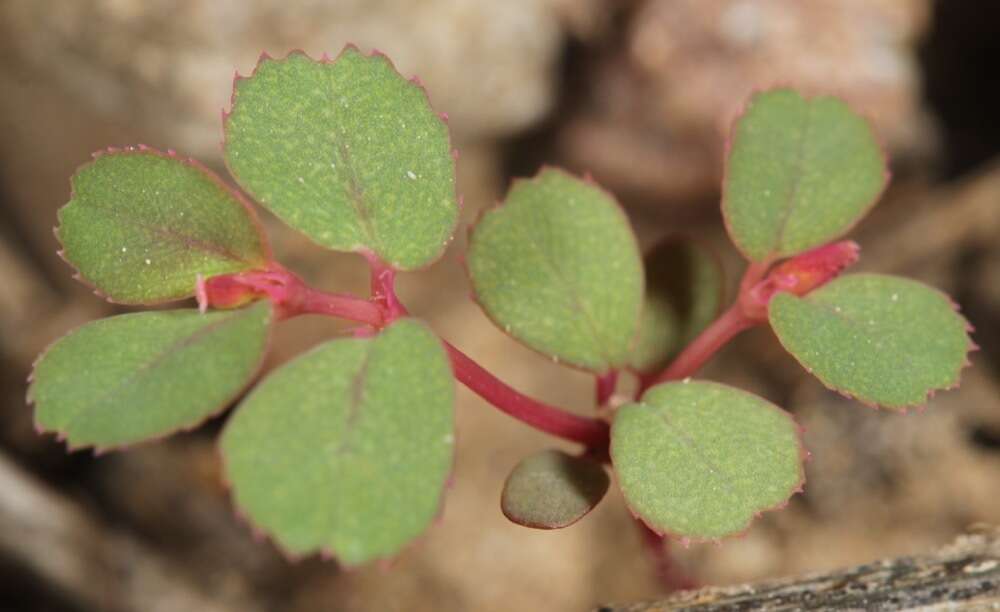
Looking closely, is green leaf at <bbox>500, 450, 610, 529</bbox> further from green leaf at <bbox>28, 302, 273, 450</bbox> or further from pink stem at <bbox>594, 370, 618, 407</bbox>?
green leaf at <bbox>28, 302, 273, 450</bbox>

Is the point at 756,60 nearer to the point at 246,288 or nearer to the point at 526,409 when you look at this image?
the point at 526,409

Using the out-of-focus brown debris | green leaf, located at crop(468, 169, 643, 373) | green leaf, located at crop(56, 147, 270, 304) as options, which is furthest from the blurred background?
green leaf, located at crop(56, 147, 270, 304)

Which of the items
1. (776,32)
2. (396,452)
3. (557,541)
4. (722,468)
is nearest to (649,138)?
(776,32)

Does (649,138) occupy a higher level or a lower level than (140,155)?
lower

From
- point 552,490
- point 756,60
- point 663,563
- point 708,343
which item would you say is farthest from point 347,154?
point 756,60

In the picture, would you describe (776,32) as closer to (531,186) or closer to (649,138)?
(649,138)
